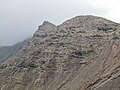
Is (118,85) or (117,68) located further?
(117,68)

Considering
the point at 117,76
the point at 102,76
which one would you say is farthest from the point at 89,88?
the point at 117,76

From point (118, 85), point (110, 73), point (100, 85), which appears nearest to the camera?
point (118, 85)

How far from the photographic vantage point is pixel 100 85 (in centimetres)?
17688

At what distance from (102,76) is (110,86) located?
3080 centimetres

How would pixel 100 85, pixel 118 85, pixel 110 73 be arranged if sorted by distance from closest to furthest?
pixel 118 85 → pixel 100 85 → pixel 110 73

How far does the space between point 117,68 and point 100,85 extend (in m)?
19.7

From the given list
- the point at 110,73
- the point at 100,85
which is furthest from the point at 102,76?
the point at 100,85

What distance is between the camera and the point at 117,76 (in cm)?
17438

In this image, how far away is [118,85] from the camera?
166125mm

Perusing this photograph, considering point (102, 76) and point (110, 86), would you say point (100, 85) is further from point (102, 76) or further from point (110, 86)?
point (102, 76)

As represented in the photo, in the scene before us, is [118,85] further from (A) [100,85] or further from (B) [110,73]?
(B) [110,73]

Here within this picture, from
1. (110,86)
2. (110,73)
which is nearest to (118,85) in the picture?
(110,86)

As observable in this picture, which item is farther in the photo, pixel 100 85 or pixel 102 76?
pixel 102 76

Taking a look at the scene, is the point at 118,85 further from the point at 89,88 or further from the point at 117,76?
the point at 89,88
